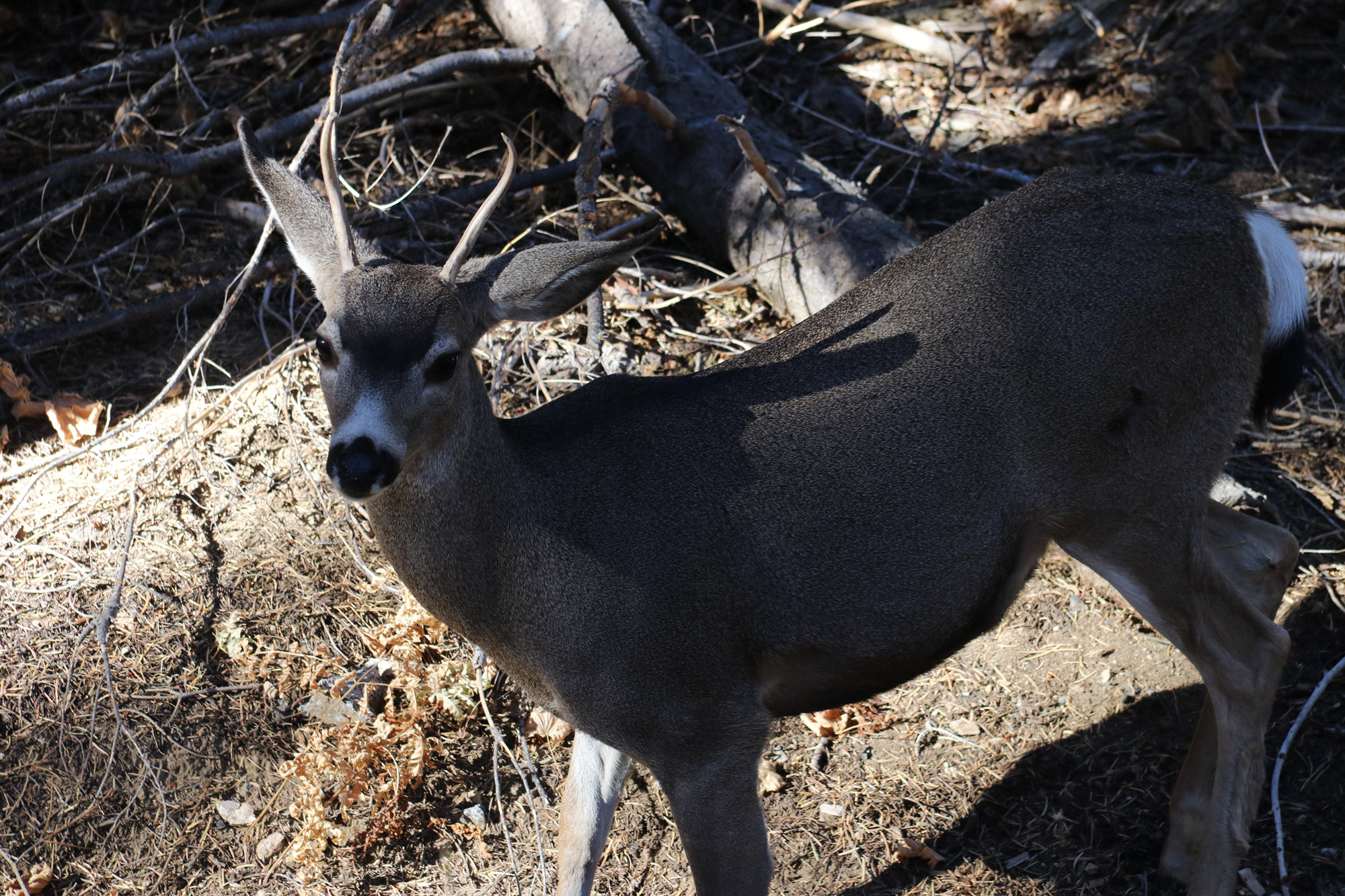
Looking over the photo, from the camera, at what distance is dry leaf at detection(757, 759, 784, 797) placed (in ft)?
14.7

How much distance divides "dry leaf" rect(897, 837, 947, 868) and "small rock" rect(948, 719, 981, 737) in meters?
0.55

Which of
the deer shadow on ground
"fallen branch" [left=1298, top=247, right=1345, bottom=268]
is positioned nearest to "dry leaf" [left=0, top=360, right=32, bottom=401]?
the deer shadow on ground

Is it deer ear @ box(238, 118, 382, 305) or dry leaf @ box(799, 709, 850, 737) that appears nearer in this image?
deer ear @ box(238, 118, 382, 305)

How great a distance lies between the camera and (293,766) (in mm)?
4406

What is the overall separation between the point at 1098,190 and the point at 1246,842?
221cm

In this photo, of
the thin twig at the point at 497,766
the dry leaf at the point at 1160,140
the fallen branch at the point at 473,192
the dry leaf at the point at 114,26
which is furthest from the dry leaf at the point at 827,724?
the dry leaf at the point at 114,26

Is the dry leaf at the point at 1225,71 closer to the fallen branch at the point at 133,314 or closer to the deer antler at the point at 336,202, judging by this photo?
the fallen branch at the point at 133,314

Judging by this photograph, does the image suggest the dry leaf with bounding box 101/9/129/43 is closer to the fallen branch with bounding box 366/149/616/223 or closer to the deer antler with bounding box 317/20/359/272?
the fallen branch with bounding box 366/149/616/223

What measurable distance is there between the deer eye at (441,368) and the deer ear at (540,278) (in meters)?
0.25

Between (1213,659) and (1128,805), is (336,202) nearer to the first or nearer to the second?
(1213,659)

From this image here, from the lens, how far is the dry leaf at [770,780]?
4.47 metres

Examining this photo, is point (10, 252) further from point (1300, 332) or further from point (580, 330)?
point (1300, 332)

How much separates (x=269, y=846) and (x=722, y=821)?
190 centimetres

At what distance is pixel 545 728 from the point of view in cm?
468
